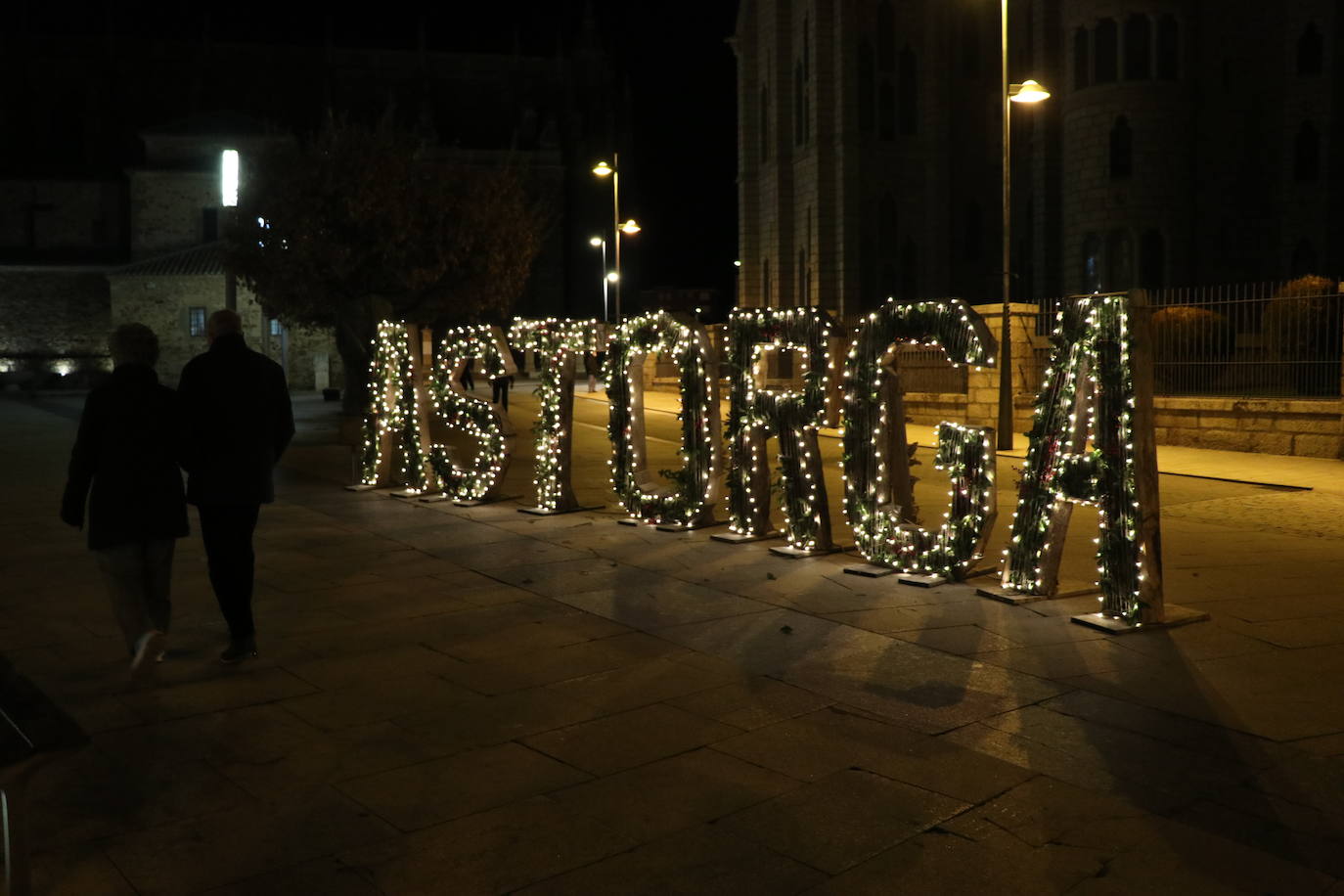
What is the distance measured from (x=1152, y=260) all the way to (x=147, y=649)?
32.6 m

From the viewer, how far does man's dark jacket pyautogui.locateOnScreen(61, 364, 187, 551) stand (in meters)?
6.64

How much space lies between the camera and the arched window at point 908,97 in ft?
134

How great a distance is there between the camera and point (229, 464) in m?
7.20

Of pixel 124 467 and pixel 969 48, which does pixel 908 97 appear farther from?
pixel 124 467

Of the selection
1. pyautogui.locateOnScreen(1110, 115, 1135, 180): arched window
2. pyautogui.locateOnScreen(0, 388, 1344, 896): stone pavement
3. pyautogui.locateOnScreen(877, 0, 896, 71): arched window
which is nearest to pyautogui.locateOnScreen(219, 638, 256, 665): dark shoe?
pyautogui.locateOnScreen(0, 388, 1344, 896): stone pavement

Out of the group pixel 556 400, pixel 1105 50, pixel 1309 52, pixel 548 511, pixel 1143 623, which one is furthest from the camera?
pixel 1105 50

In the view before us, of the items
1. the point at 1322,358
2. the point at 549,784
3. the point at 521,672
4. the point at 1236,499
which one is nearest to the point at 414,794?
the point at 549,784

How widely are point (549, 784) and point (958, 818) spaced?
1632mm

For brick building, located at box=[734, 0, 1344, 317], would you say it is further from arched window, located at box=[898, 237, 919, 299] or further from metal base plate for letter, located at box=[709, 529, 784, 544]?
Answer: metal base plate for letter, located at box=[709, 529, 784, 544]

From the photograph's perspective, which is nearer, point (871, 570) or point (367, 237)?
point (871, 570)

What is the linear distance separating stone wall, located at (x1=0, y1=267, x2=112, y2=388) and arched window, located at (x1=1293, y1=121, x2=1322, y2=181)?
4538 cm

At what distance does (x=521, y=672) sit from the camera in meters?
6.94

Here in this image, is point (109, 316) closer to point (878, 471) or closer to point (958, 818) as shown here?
point (878, 471)

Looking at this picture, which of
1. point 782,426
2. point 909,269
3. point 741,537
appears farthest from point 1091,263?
point 782,426
